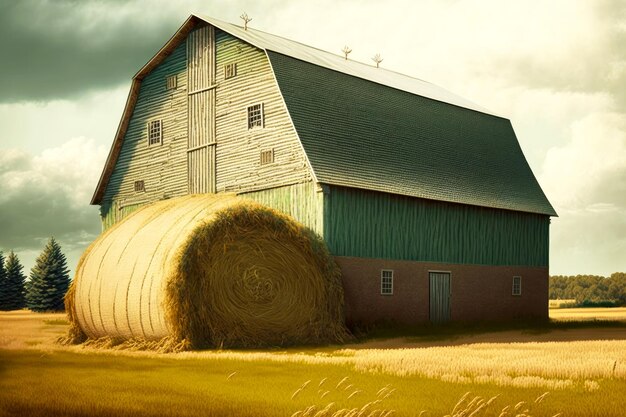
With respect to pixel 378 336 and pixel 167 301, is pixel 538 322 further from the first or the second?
pixel 167 301

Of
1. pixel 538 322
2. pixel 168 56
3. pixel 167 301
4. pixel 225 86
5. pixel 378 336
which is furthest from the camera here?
pixel 538 322

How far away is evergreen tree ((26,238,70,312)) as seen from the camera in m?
55.6

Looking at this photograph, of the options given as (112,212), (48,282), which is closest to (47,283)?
(48,282)

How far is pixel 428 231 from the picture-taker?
29.2 m

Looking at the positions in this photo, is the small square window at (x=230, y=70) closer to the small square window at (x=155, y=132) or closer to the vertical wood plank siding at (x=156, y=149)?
the vertical wood plank siding at (x=156, y=149)

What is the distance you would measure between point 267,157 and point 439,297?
812 cm

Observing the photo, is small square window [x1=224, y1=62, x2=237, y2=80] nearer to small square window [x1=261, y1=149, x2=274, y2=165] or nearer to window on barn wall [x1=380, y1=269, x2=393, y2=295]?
small square window [x1=261, y1=149, x2=274, y2=165]

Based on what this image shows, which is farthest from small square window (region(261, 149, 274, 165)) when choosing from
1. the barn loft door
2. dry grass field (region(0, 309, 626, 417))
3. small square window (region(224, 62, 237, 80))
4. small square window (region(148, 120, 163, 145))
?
dry grass field (region(0, 309, 626, 417))

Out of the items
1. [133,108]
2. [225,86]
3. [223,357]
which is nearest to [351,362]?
[223,357]

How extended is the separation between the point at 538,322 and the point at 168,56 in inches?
685

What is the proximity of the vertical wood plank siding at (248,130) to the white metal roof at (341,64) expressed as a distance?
1.74 ft

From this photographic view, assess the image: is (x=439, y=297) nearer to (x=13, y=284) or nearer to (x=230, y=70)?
(x=230, y=70)

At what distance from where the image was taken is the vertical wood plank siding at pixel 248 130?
25.8 meters

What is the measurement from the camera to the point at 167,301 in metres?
19.1
